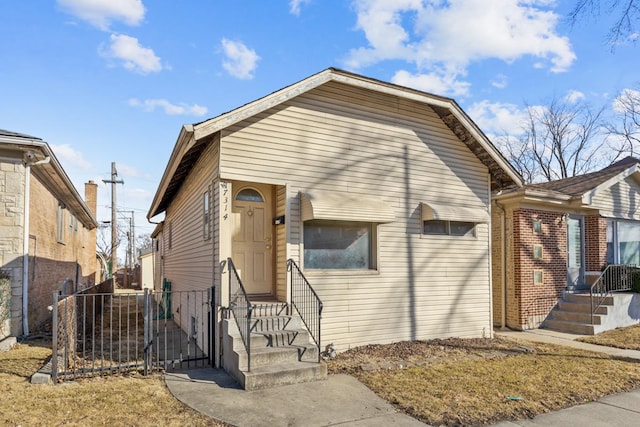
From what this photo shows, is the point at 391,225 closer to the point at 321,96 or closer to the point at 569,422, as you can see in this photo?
the point at 321,96

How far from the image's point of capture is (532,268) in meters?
10.8

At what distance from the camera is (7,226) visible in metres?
8.32

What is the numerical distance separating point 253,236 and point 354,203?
1966mm

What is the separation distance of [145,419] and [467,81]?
1274cm

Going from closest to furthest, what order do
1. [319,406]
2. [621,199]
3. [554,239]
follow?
[319,406] < [554,239] < [621,199]

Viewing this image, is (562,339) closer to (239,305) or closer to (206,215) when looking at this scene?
(239,305)

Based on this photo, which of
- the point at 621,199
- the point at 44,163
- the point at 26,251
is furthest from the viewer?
the point at 621,199

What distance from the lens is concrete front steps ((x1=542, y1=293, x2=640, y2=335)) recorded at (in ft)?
33.5

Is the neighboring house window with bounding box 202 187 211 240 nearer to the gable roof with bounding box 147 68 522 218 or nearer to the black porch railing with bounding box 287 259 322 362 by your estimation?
the gable roof with bounding box 147 68 522 218

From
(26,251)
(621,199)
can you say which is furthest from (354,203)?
(621,199)

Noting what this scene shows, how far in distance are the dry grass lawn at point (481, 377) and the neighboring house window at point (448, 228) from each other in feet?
7.50

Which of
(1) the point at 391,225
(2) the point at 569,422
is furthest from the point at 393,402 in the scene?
(1) the point at 391,225

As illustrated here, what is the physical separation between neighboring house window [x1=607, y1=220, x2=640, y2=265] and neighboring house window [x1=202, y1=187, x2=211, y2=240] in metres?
11.9

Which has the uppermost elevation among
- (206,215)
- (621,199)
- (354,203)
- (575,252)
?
(621,199)
